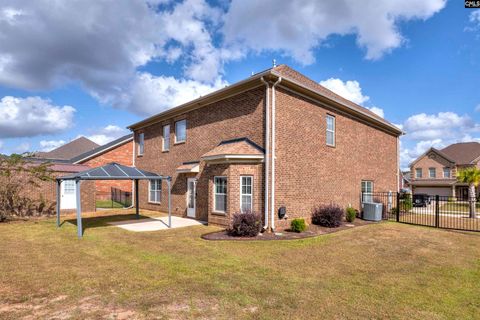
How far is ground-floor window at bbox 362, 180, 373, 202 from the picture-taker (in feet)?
55.6

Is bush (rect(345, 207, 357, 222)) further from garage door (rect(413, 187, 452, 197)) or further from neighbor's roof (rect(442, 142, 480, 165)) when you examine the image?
neighbor's roof (rect(442, 142, 480, 165))

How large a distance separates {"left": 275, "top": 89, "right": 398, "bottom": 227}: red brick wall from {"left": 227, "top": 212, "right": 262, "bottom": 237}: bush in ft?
4.37

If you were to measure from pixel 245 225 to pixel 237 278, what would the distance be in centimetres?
412

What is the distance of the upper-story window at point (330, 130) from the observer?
47.1 feet

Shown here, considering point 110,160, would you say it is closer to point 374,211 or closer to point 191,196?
point 191,196

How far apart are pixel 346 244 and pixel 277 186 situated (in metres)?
3.30

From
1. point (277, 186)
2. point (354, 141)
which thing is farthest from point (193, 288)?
point (354, 141)

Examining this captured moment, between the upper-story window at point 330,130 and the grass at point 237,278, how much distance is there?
18.5 ft

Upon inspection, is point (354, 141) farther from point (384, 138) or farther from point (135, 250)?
point (135, 250)

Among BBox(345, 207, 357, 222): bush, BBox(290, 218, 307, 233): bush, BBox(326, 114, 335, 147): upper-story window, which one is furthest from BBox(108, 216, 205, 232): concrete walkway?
BBox(326, 114, 335, 147): upper-story window

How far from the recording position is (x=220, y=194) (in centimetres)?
1227

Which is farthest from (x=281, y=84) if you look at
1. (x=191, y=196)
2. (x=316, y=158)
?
(x=191, y=196)

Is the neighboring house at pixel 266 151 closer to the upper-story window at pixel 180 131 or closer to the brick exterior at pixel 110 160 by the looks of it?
the upper-story window at pixel 180 131

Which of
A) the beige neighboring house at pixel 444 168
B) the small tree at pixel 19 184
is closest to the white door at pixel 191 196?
the small tree at pixel 19 184
